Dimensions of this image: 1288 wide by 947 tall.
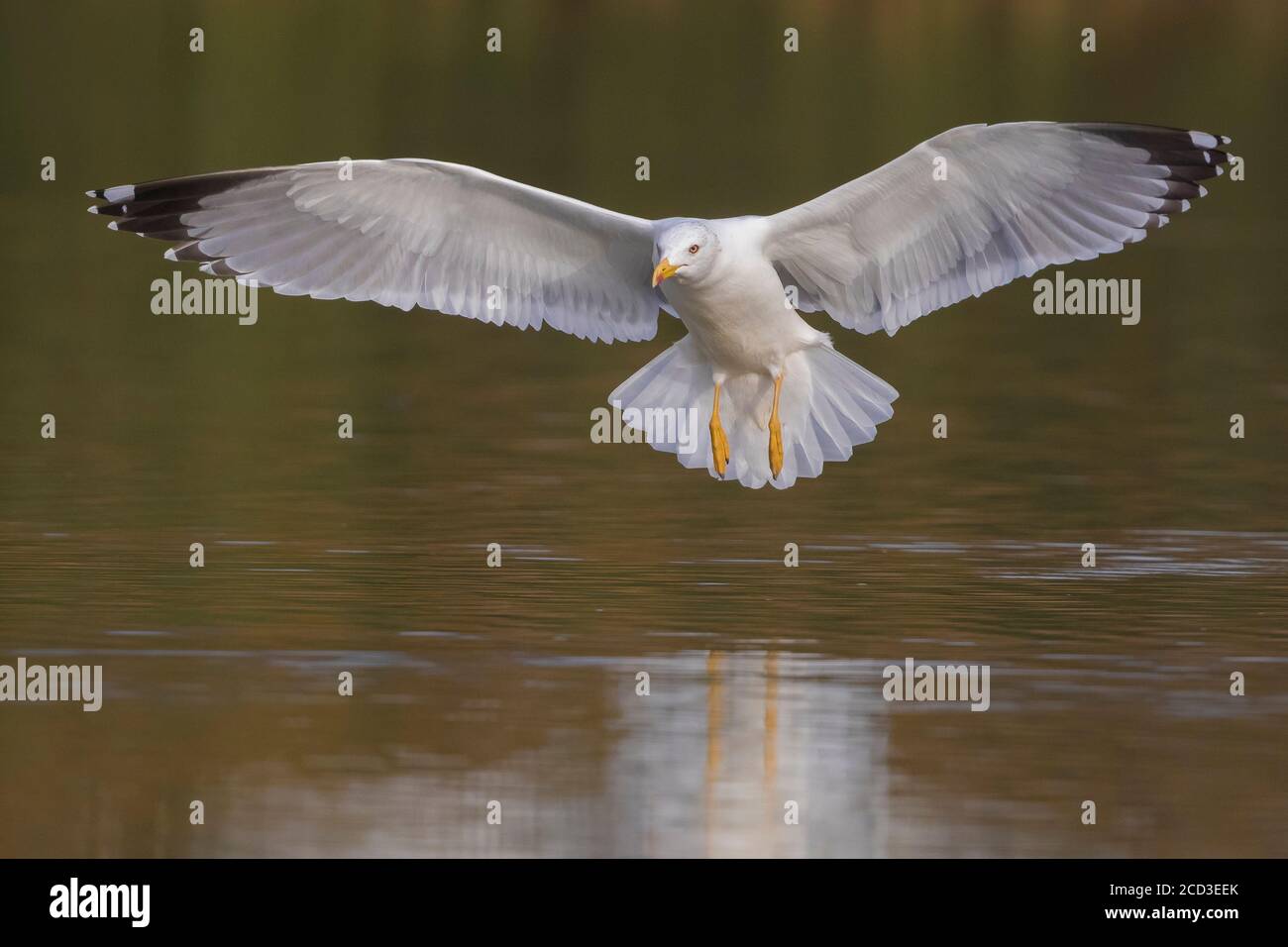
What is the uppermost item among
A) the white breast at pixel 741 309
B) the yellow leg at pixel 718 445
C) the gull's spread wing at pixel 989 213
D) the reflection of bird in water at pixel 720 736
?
the gull's spread wing at pixel 989 213

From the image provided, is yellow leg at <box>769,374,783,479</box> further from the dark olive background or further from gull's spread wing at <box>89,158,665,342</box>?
gull's spread wing at <box>89,158,665,342</box>

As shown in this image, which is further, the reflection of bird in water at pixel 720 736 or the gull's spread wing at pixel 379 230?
the gull's spread wing at pixel 379 230

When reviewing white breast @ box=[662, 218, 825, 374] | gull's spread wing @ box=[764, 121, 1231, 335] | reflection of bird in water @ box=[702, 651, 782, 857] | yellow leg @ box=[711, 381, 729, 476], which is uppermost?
gull's spread wing @ box=[764, 121, 1231, 335]

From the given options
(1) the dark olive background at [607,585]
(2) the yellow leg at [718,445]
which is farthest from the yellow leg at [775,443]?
(1) the dark olive background at [607,585]

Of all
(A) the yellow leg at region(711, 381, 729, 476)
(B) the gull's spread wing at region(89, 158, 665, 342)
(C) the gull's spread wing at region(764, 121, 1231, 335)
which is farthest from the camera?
(A) the yellow leg at region(711, 381, 729, 476)

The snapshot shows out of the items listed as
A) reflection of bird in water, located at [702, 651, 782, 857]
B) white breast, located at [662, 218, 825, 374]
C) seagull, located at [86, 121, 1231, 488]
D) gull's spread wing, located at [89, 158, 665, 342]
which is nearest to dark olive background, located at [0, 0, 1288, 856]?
reflection of bird in water, located at [702, 651, 782, 857]

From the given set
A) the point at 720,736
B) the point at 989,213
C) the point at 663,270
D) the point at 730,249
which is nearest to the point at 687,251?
the point at 663,270

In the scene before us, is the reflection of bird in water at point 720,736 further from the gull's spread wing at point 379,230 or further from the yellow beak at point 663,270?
the gull's spread wing at point 379,230

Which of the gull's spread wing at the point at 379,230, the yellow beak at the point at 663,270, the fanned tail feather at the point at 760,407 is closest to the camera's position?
the yellow beak at the point at 663,270

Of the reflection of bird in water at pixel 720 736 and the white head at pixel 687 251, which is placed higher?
the white head at pixel 687 251

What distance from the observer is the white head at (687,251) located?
10.3m

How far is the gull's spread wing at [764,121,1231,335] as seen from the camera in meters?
10.5

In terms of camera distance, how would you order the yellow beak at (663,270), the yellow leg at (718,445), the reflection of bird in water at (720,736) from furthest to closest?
1. the yellow leg at (718,445)
2. the yellow beak at (663,270)
3. the reflection of bird in water at (720,736)
